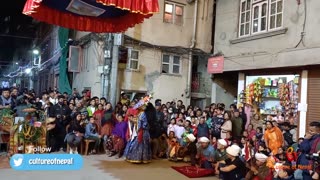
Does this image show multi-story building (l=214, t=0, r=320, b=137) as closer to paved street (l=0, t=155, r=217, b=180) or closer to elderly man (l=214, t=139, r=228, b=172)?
elderly man (l=214, t=139, r=228, b=172)

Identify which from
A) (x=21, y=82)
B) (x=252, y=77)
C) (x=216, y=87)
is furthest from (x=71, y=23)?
(x=21, y=82)

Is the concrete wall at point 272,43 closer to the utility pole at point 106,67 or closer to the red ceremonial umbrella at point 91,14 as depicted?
the utility pole at point 106,67

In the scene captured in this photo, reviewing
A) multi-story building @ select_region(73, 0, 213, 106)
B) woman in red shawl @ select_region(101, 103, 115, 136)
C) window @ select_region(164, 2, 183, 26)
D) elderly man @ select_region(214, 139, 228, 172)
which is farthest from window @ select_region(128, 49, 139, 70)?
elderly man @ select_region(214, 139, 228, 172)

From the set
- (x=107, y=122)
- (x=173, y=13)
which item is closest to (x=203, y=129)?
(x=107, y=122)

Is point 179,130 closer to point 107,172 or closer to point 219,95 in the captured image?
point 107,172

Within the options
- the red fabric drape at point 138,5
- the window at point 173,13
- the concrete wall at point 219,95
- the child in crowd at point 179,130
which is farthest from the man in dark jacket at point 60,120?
the concrete wall at point 219,95

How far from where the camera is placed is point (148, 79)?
1465 cm

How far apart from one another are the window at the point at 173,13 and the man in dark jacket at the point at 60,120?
6.80 metres

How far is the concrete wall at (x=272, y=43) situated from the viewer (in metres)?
10.2

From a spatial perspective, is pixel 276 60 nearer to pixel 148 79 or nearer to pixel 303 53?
pixel 303 53

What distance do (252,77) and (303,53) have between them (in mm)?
2789

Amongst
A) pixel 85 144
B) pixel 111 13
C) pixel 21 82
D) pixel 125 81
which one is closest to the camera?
pixel 111 13

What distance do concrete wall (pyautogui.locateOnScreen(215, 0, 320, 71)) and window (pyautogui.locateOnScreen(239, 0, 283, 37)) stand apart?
28 cm

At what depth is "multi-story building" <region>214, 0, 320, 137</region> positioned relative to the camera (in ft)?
33.9
